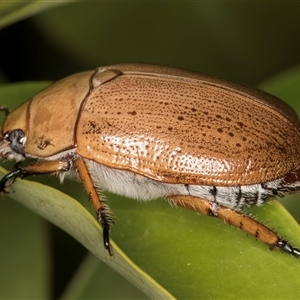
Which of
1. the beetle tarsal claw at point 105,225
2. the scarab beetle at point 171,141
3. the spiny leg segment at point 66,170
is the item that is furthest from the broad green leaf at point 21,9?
the beetle tarsal claw at point 105,225

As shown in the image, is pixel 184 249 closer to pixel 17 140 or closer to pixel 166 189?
pixel 166 189

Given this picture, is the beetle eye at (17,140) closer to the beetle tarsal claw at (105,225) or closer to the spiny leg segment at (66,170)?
the spiny leg segment at (66,170)

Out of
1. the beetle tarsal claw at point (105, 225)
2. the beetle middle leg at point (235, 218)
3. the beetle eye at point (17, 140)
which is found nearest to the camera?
the beetle tarsal claw at point (105, 225)

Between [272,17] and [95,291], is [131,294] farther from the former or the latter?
[272,17]

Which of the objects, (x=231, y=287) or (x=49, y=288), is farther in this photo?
(x=49, y=288)

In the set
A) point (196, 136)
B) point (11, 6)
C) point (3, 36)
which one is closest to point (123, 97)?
point (196, 136)

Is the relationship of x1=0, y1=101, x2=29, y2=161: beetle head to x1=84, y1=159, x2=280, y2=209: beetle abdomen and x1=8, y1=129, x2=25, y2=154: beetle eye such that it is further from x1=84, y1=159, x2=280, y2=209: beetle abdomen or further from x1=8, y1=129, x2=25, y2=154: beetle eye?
x1=84, y1=159, x2=280, y2=209: beetle abdomen
